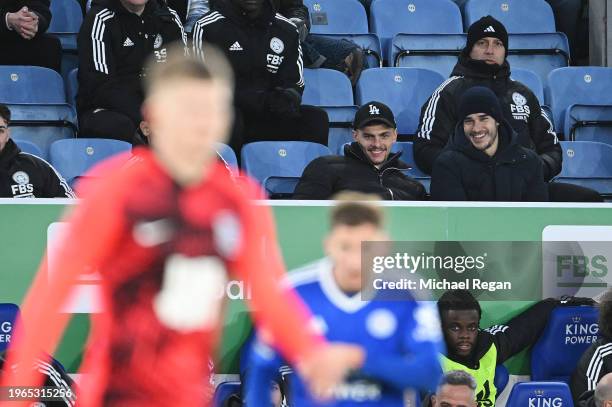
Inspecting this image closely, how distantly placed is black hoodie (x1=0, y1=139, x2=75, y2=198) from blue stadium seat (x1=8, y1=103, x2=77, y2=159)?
1133 mm

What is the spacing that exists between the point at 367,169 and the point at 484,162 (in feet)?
2.07

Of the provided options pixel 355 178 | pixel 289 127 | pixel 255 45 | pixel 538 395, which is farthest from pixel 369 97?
pixel 538 395

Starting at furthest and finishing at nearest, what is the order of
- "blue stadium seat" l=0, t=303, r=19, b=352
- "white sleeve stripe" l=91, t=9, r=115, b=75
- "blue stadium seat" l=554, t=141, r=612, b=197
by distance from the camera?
1. "blue stadium seat" l=554, t=141, r=612, b=197
2. "white sleeve stripe" l=91, t=9, r=115, b=75
3. "blue stadium seat" l=0, t=303, r=19, b=352

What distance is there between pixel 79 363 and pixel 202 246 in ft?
9.26

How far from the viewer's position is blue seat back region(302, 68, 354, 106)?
29.6 feet

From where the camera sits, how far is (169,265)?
11.4 ft

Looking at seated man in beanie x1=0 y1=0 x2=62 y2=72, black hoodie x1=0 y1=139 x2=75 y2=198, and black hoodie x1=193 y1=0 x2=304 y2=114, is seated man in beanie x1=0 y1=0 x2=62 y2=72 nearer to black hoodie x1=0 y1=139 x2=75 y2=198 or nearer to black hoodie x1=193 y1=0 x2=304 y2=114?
black hoodie x1=193 y1=0 x2=304 y2=114

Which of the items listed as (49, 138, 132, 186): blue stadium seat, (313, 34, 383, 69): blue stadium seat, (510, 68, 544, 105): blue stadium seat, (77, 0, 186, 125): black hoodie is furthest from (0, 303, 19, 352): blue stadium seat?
(510, 68, 544, 105): blue stadium seat

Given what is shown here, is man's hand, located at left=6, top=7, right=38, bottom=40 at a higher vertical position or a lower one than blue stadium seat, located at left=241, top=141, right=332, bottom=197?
higher

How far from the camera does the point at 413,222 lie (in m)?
6.36

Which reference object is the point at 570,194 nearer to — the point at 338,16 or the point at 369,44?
the point at 369,44

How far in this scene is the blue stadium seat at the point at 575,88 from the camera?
9.52m

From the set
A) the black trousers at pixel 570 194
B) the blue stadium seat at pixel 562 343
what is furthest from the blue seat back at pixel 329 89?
the blue stadium seat at pixel 562 343

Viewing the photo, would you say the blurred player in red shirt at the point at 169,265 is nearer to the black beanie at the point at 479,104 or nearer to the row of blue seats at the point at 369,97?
the black beanie at the point at 479,104
